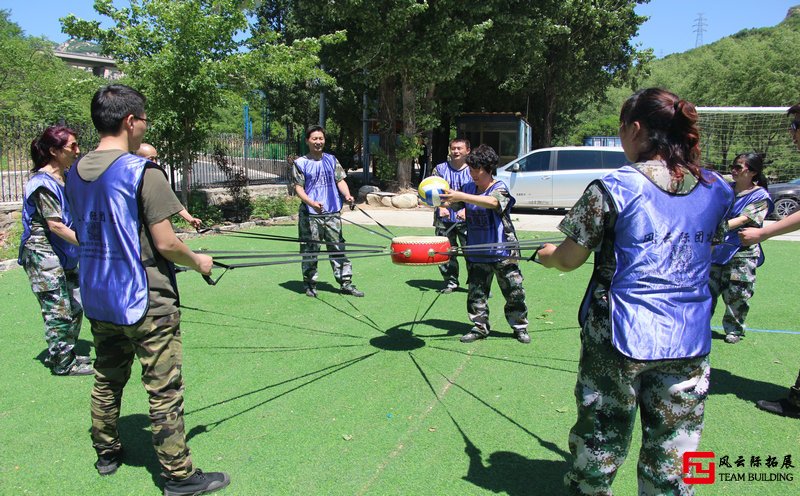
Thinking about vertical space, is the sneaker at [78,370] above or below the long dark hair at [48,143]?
below

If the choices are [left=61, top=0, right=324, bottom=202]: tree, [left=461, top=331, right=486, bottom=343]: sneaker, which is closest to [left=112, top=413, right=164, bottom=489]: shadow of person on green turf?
[left=461, top=331, right=486, bottom=343]: sneaker

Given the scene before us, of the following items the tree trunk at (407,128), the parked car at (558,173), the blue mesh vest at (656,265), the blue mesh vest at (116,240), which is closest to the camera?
the blue mesh vest at (656,265)

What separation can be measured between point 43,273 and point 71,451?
1.72 metres

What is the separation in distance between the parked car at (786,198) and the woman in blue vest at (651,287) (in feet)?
48.8

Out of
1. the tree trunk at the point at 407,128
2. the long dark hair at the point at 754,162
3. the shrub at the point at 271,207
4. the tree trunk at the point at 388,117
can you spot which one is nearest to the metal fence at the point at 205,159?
the shrub at the point at 271,207

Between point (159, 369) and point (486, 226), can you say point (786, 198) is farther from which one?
point (159, 369)

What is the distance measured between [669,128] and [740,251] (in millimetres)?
3484

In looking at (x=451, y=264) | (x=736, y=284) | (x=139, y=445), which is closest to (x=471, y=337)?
(x=451, y=264)

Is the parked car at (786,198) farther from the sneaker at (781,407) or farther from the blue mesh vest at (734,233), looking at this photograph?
the sneaker at (781,407)

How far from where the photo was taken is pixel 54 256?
14.9 ft

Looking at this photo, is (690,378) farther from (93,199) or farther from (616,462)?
(93,199)

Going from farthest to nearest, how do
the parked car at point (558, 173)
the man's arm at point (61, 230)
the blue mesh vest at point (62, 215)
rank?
the parked car at point (558, 173)
the blue mesh vest at point (62, 215)
the man's arm at point (61, 230)

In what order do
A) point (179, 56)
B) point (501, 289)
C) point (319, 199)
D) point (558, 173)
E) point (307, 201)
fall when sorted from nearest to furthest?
point (501, 289)
point (307, 201)
point (319, 199)
point (179, 56)
point (558, 173)

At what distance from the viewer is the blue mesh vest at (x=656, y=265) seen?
2252 mm
